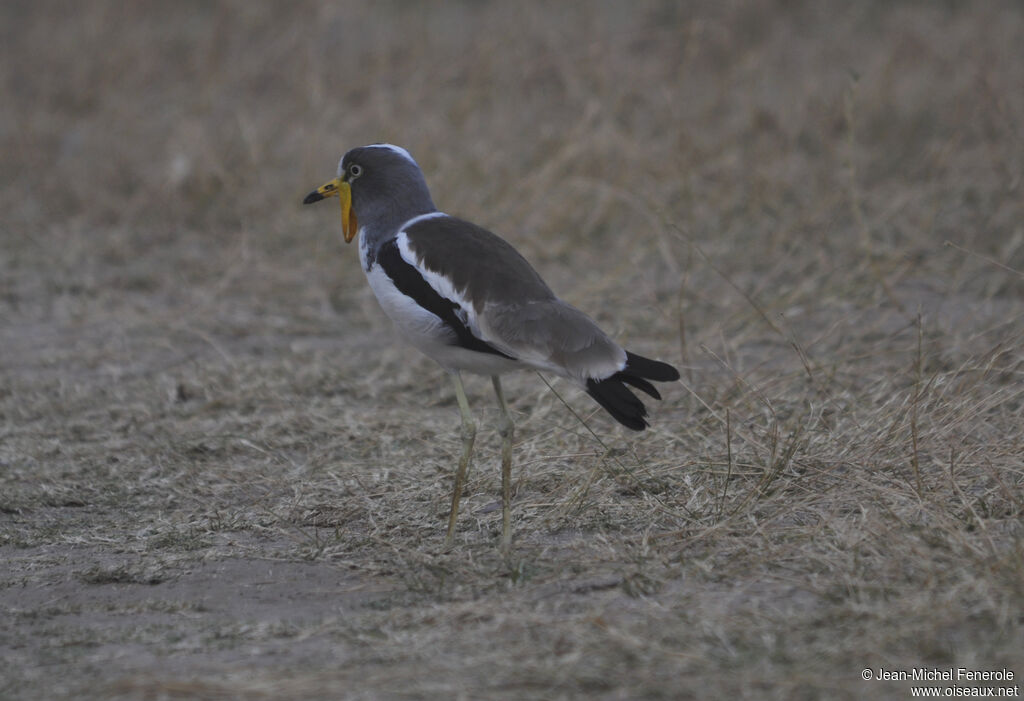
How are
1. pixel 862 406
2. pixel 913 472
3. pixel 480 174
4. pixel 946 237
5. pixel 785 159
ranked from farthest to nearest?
pixel 785 159 < pixel 480 174 < pixel 946 237 < pixel 862 406 < pixel 913 472

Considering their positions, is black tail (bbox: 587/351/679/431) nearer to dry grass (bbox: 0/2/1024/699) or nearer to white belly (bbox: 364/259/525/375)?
white belly (bbox: 364/259/525/375)

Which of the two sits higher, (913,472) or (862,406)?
(862,406)

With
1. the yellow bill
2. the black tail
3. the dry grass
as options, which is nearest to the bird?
the black tail

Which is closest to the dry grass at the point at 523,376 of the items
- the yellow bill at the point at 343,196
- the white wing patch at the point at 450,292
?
the white wing patch at the point at 450,292

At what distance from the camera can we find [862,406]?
455cm

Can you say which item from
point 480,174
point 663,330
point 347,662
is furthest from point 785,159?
point 347,662

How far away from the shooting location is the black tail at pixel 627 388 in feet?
10.8

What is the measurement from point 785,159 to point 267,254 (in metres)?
3.46

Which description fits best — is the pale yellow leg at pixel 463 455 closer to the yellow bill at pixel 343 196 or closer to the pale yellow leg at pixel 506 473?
the pale yellow leg at pixel 506 473

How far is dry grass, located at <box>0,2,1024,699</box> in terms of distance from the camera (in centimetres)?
293

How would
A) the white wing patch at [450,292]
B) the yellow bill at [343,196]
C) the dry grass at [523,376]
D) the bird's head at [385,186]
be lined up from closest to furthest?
the dry grass at [523,376] < the white wing patch at [450,292] < the bird's head at [385,186] < the yellow bill at [343,196]

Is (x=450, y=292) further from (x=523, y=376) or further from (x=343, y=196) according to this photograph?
(x=523, y=376)

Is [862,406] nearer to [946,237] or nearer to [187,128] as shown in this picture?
[946,237]

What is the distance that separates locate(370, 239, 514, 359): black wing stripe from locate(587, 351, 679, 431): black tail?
288 mm
